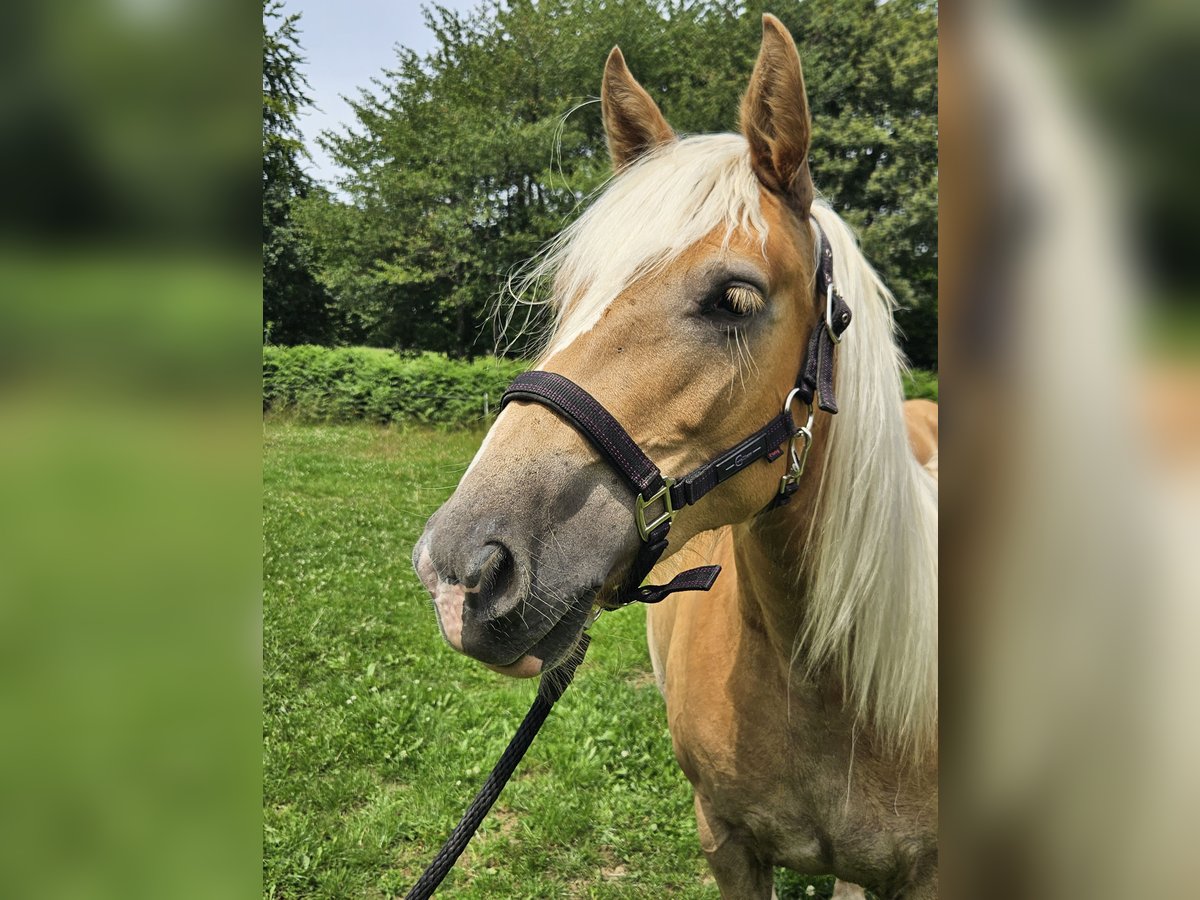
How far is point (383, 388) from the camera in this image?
600 inches

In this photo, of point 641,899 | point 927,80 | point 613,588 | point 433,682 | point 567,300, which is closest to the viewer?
point 613,588

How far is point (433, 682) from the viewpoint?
4.88 m

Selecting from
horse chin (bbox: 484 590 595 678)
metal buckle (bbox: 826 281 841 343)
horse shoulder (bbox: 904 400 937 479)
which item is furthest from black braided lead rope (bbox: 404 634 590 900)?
horse shoulder (bbox: 904 400 937 479)

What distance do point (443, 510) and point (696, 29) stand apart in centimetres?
2360

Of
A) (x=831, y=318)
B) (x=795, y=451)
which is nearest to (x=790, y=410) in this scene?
(x=795, y=451)

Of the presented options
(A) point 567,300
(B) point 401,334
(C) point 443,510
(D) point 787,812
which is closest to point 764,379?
(A) point 567,300

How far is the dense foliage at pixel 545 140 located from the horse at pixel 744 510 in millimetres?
16761

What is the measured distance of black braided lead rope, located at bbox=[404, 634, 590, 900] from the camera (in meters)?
1.55

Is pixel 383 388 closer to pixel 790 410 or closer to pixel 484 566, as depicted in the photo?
pixel 790 410

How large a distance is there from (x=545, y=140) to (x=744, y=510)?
19.6 meters

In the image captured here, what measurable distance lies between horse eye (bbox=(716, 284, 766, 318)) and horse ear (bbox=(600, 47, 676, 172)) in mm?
612
